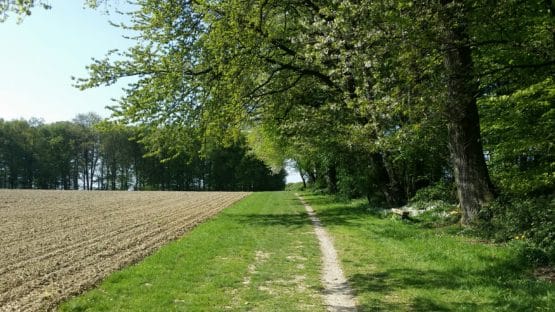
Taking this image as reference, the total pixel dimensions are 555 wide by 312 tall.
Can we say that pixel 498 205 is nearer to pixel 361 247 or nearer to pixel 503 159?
pixel 361 247

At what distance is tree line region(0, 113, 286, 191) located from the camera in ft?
325

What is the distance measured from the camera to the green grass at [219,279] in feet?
25.9

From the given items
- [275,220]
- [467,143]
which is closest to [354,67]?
[467,143]

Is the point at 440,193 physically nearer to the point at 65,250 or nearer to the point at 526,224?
the point at 526,224

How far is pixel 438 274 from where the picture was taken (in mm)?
9469

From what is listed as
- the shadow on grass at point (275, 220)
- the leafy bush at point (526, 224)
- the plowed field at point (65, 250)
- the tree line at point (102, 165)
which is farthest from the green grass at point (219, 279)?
the tree line at point (102, 165)

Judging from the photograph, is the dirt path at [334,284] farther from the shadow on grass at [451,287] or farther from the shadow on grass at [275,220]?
the shadow on grass at [275,220]

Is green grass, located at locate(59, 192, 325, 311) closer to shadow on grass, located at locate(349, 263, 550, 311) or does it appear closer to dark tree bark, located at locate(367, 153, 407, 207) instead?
shadow on grass, located at locate(349, 263, 550, 311)

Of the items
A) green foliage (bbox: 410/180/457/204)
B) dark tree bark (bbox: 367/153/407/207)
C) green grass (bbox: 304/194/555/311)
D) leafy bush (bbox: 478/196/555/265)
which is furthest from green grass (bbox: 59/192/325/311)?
dark tree bark (bbox: 367/153/407/207)

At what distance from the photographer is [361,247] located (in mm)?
13258

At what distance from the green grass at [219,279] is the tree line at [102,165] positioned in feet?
275

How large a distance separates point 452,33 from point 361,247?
20.9 feet

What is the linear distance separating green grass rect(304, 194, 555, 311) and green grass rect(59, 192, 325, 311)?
3.44 ft

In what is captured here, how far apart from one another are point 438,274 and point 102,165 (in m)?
107
